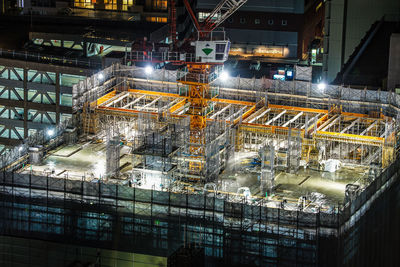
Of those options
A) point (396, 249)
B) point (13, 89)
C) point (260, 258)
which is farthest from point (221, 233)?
point (13, 89)

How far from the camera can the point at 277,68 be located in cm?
17025

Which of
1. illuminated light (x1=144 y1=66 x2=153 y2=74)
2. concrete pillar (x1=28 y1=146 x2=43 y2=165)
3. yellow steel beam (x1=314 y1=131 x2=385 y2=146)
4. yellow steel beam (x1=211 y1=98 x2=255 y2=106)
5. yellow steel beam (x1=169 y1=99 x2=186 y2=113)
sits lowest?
concrete pillar (x1=28 y1=146 x2=43 y2=165)

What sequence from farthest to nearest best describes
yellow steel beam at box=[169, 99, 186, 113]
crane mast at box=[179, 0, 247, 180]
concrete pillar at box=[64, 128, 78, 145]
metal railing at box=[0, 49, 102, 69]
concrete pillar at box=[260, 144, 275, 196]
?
1. metal railing at box=[0, 49, 102, 69]
2. yellow steel beam at box=[169, 99, 186, 113]
3. concrete pillar at box=[64, 128, 78, 145]
4. crane mast at box=[179, 0, 247, 180]
5. concrete pillar at box=[260, 144, 275, 196]

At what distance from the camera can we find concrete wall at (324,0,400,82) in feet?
559

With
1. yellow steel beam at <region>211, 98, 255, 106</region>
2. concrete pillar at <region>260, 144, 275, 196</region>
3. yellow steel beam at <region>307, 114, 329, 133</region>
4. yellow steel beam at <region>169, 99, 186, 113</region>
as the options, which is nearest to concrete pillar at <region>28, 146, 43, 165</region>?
yellow steel beam at <region>169, 99, 186, 113</region>

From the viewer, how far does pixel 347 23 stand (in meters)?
173

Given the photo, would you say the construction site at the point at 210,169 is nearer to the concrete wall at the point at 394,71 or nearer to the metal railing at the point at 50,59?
the concrete wall at the point at 394,71

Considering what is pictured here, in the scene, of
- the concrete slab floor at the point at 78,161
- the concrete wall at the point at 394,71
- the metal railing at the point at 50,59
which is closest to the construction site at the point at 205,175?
the concrete slab floor at the point at 78,161

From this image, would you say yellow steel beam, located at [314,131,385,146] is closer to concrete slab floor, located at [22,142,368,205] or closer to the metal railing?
concrete slab floor, located at [22,142,368,205]

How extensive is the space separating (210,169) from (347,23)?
65.0 metres

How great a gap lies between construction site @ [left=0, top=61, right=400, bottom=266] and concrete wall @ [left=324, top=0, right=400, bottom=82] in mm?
37706

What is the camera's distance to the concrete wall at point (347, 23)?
559 feet

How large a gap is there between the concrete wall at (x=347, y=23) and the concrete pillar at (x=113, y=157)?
221 feet

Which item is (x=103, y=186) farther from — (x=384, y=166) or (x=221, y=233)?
(x=384, y=166)
